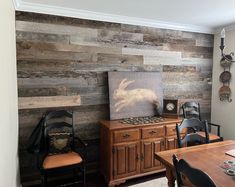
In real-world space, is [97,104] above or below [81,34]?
below

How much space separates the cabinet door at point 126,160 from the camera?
9.09 ft

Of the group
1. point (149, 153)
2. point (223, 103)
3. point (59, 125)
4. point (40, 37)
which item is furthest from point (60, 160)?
point (223, 103)

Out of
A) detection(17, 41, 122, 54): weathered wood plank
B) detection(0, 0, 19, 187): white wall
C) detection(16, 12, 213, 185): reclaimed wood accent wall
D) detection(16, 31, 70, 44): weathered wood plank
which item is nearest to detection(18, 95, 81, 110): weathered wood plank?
detection(16, 12, 213, 185): reclaimed wood accent wall

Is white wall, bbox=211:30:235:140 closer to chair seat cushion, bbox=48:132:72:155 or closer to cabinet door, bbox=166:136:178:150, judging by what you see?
cabinet door, bbox=166:136:178:150

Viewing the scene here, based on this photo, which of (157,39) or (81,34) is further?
(157,39)

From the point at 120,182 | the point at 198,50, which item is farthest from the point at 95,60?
the point at 198,50

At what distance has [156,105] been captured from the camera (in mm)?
3504

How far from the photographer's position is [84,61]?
3.04 m

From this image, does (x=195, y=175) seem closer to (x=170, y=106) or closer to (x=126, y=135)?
(x=126, y=135)

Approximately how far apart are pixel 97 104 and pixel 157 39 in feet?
5.18

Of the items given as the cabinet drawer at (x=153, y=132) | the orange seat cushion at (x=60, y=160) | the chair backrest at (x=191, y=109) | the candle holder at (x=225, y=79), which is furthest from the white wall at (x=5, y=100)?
the candle holder at (x=225, y=79)

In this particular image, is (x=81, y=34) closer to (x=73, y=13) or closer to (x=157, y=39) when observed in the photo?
(x=73, y=13)

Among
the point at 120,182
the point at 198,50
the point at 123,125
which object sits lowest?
the point at 120,182

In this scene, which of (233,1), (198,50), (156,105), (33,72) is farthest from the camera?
(198,50)
